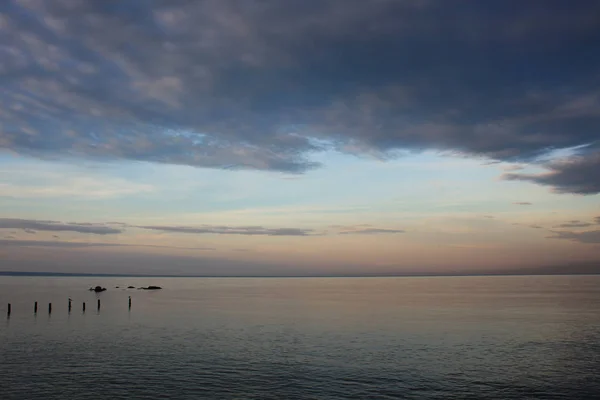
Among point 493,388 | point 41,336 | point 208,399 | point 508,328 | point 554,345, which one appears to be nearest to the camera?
point 208,399

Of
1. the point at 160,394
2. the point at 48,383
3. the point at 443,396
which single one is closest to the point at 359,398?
the point at 443,396

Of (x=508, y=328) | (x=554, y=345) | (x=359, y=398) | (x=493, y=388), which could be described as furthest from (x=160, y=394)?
(x=508, y=328)

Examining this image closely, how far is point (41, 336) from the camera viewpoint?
6044cm

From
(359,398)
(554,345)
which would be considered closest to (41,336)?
(359,398)

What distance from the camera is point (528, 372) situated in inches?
1607

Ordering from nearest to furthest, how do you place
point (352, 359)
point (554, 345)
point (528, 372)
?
point (528, 372) → point (352, 359) → point (554, 345)

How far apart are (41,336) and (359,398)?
153 ft

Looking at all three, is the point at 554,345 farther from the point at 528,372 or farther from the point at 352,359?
the point at 352,359

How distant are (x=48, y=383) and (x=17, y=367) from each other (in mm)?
7783

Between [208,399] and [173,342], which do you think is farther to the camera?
[173,342]

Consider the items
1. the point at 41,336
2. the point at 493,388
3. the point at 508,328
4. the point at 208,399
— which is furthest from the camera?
the point at 508,328

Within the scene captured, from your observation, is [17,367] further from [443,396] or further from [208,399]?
[443,396]

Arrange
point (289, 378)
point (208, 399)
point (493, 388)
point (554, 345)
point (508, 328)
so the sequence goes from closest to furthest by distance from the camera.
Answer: point (208, 399)
point (493, 388)
point (289, 378)
point (554, 345)
point (508, 328)

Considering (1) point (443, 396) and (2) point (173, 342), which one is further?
(2) point (173, 342)
